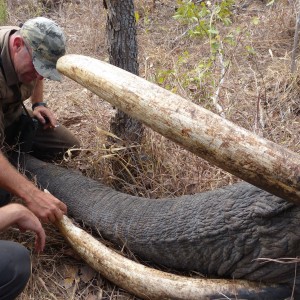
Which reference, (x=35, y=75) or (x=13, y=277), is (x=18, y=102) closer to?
(x=35, y=75)

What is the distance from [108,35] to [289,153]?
1906mm

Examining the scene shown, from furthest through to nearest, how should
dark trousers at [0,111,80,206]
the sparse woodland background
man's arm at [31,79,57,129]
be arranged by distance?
man's arm at [31,79,57,129], dark trousers at [0,111,80,206], the sparse woodland background

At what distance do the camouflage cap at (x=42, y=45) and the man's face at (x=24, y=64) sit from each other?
0.06 m

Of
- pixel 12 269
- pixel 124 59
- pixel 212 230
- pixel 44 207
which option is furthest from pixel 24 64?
pixel 212 230

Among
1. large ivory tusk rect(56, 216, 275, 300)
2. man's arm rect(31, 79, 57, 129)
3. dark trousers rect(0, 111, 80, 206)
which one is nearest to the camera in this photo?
large ivory tusk rect(56, 216, 275, 300)

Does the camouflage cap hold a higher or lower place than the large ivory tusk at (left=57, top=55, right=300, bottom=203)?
lower

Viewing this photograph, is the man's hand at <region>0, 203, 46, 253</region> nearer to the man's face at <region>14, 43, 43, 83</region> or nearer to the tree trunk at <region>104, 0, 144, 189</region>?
the tree trunk at <region>104, 0, 144, 189</region>

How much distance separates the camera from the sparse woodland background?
317 cm

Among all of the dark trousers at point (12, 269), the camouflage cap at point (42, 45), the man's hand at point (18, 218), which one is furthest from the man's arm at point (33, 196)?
the camouflage cap at point (42, 45)

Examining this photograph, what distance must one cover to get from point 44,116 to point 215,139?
252 cm

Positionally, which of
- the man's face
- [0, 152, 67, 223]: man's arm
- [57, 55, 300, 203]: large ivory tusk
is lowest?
[0, 152, 67, 223]: man's arm

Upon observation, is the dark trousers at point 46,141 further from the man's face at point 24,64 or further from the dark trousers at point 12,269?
the dark trousers at point 12,269

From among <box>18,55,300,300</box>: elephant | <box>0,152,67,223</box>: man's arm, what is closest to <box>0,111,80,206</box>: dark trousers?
<box>18,55,300,300</box>: elephant

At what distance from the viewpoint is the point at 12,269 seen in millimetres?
2627
